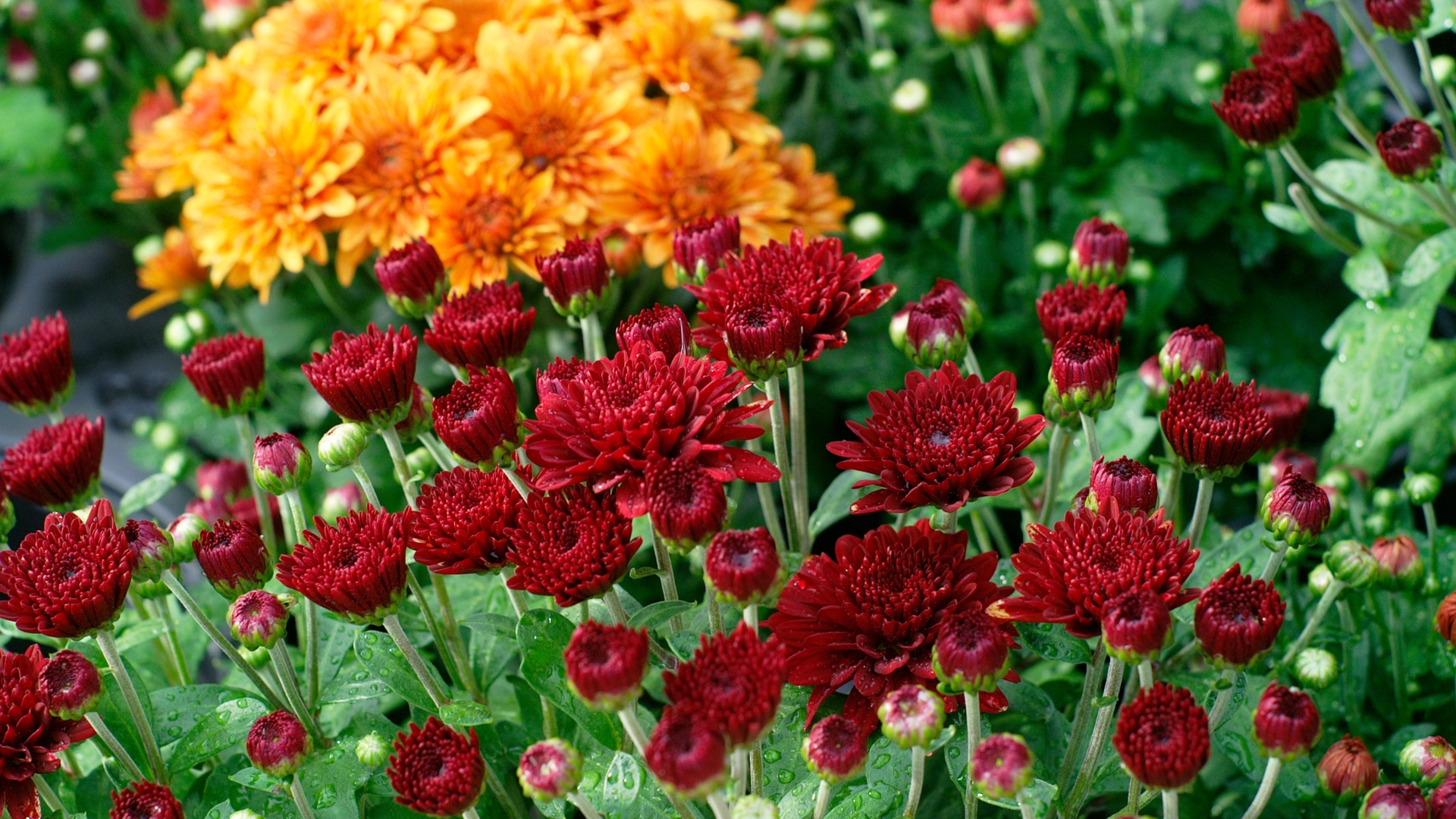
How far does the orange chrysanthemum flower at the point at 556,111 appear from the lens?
50.8 inches

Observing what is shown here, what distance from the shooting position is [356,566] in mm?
734

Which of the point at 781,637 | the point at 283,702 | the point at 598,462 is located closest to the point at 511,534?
the point at 598,462

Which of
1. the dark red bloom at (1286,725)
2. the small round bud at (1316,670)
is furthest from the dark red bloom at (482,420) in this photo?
the small round bud at (1316,670)

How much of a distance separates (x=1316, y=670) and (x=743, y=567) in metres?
0.47

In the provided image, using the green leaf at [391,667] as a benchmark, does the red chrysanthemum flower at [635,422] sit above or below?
above

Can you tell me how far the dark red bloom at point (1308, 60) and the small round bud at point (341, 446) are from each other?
833mm

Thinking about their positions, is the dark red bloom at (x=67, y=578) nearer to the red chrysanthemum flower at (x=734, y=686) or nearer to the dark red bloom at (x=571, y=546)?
the dark red bloom at (x=571, y=546)

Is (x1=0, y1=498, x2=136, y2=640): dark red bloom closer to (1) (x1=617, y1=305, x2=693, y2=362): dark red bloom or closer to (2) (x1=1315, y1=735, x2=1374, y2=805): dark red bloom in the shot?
(1) (x1=617, y1=305, x2=693, y2=362): dark red bloom

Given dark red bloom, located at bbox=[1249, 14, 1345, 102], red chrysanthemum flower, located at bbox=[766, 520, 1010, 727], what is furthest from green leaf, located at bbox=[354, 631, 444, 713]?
dark red bloom, located at bbox=[1249, 14, 1345, 102]

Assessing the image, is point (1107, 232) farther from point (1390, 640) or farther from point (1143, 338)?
point (1143, 338)

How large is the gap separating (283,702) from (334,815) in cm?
12

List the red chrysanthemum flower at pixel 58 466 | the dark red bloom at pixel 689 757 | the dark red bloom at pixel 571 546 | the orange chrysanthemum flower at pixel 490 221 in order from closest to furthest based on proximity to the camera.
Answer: the dark red bloom at pixel 689 757, the dark red bloom at pixel 571 546, the red chrysanthemum flower at pixel 58 466, the orange chrysanthemum flower at pixel 490 221

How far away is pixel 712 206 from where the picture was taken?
1.30 metres

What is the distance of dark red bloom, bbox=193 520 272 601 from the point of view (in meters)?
0.85
